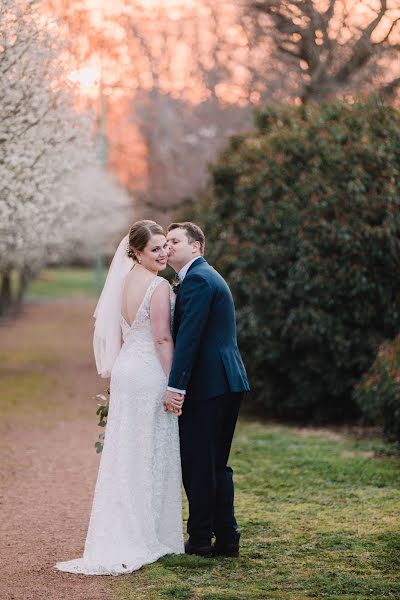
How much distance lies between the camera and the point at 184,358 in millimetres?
6211

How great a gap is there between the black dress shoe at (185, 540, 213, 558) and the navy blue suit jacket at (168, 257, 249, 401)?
3.32ft

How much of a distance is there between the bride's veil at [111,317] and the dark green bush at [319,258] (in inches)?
263

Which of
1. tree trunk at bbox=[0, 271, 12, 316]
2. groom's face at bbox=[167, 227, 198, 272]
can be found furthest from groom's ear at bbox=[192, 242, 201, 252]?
tree trunk at bbox=[0, 271, 12, 316]

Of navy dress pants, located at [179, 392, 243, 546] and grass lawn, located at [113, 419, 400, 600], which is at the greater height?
navy dress pants, located at [179, 392, 243, 546]

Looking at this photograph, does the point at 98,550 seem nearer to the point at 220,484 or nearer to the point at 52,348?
the point at 220,484

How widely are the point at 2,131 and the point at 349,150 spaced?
203 inches

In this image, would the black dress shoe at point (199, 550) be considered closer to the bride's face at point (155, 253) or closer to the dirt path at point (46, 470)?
the dirt path at point (46, 470)

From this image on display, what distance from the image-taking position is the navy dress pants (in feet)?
20.9

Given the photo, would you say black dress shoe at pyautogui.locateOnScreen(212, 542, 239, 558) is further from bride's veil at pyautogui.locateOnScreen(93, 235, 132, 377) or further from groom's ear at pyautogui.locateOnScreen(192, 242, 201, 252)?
groom's ear at pyautogui.locateOnScreen(192, 242, 201, 252)

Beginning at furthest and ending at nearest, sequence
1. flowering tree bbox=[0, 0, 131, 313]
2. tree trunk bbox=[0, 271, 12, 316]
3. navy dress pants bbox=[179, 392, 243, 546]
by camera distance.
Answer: tree trunk bbox=[0, 271, 12, 316] < flowering tree bbox=[0, 0, 131, 313] < navy dress pants bbox=[179, 392, 243, 546]

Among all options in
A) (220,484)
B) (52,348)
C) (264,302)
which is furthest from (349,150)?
(52,348)

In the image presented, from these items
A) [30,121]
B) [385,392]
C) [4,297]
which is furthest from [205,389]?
[4,297]

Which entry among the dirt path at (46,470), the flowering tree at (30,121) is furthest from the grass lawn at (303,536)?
the flowering tree at (30,121)

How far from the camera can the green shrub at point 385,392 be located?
35.9ft
